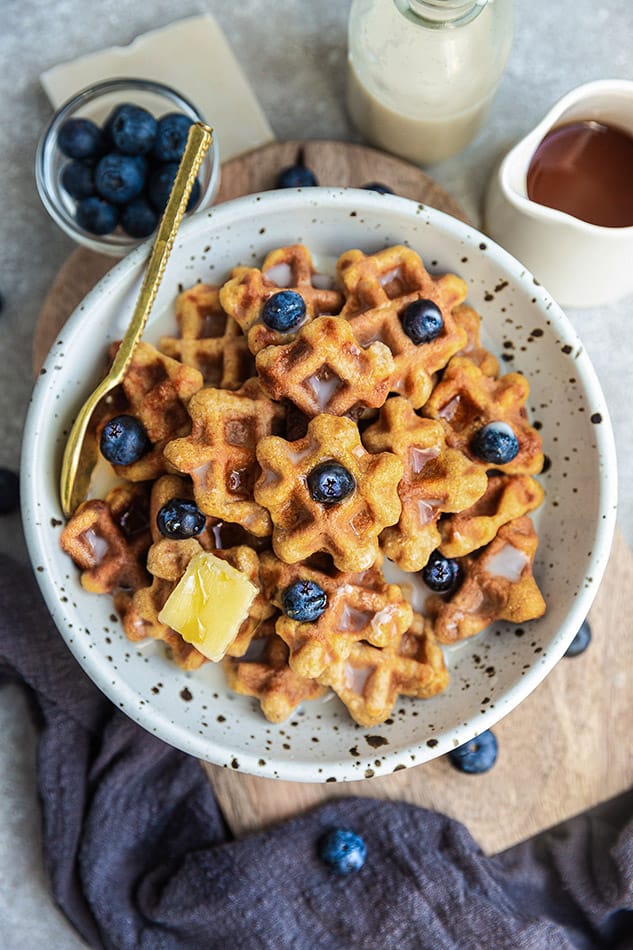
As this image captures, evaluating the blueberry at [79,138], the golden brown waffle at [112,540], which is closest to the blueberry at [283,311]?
the golden brown waffle at [112,540]

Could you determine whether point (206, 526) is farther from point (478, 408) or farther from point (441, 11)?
point (441, 11)

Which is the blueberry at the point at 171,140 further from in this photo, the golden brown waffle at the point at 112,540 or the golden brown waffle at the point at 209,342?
the golden brown waffle at the point at 112,540

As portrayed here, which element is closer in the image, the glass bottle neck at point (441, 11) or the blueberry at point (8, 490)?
the glass bottle neck at point (441, 11)

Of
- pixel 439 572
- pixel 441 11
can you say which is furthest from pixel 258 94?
pixel 439 572

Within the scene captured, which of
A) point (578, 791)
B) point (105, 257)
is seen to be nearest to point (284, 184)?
point (105, 257)

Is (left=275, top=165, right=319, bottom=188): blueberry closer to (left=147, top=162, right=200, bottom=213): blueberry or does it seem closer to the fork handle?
(left=147, top=162, right=200, bottom=213): blueberry

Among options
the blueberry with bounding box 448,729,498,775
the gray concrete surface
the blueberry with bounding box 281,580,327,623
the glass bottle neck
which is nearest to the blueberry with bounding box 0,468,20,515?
the gray concrete surface
